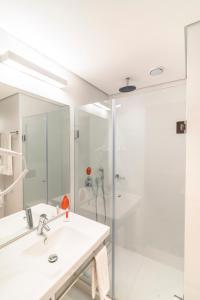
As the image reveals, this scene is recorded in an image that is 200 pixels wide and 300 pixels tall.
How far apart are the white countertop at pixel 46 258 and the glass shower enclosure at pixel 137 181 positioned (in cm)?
61

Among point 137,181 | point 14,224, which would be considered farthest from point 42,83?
point 137,181

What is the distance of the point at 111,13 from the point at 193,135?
3.21 feet

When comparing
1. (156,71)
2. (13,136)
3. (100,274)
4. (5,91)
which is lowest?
(100,274)

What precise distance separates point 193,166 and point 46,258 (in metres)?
1.21

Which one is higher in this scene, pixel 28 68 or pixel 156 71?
pixel 156 71

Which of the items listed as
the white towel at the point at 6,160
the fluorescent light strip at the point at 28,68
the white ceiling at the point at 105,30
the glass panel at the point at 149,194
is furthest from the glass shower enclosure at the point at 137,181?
the white towel at the point at 6,160

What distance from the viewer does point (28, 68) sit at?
1167mm

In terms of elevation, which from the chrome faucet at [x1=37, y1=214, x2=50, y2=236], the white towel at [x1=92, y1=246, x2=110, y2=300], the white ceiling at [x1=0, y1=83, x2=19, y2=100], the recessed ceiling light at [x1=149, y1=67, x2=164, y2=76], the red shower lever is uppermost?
the recessed ceiling light at [x1=149, y1=67, x2=164, y2=76]

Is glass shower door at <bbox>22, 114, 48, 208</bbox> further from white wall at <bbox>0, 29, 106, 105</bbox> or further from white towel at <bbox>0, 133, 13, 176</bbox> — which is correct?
white wall at <bbox>0, 29, 106, 105</bbox>

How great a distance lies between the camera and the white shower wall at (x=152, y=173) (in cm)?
168

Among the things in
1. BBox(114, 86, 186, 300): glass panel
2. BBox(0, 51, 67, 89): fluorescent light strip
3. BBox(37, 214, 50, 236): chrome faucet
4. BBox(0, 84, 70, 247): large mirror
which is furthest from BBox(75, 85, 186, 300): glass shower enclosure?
BBox(37, 214, 50, 236): chrome faucet

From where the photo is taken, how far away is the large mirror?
1.12 m

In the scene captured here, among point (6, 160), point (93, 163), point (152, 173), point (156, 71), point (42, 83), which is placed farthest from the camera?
point (93, 163)

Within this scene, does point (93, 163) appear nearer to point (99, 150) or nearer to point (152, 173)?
point (99, 150)
